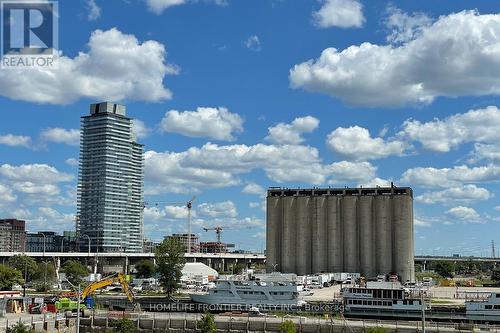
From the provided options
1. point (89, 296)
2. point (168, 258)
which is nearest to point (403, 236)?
point (168, 258)

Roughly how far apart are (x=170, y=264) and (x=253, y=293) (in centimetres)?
3163

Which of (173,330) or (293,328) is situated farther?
(173,330)

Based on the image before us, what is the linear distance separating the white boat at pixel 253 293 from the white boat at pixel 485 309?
104 feet

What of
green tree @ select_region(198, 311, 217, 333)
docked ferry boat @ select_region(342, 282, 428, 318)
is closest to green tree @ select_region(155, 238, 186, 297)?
docked ferry boat @ select_region(342, 282, 428, 318)

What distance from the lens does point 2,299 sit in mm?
101750

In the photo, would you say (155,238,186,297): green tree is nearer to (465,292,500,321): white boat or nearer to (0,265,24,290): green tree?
(0,265,24,290): green tree

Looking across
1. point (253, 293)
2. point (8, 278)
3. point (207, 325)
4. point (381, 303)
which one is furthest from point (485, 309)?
point (8, 278)

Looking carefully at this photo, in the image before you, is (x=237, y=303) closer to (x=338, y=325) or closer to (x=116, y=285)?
(x=338, y=325)

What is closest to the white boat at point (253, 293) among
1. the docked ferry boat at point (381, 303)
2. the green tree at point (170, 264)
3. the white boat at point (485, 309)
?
the docked ferry boat at point (381, 303)

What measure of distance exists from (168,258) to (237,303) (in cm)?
3259

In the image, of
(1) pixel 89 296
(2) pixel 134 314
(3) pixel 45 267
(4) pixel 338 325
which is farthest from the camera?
(3) pixel 45 267

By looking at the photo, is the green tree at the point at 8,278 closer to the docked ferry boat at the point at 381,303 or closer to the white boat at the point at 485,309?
the docked ferry boat at the point at 381,303

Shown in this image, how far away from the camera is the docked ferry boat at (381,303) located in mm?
106062

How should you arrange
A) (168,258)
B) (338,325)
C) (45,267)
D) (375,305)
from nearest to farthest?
(338,325) → (375,305) → (168,258) → (45,267)
